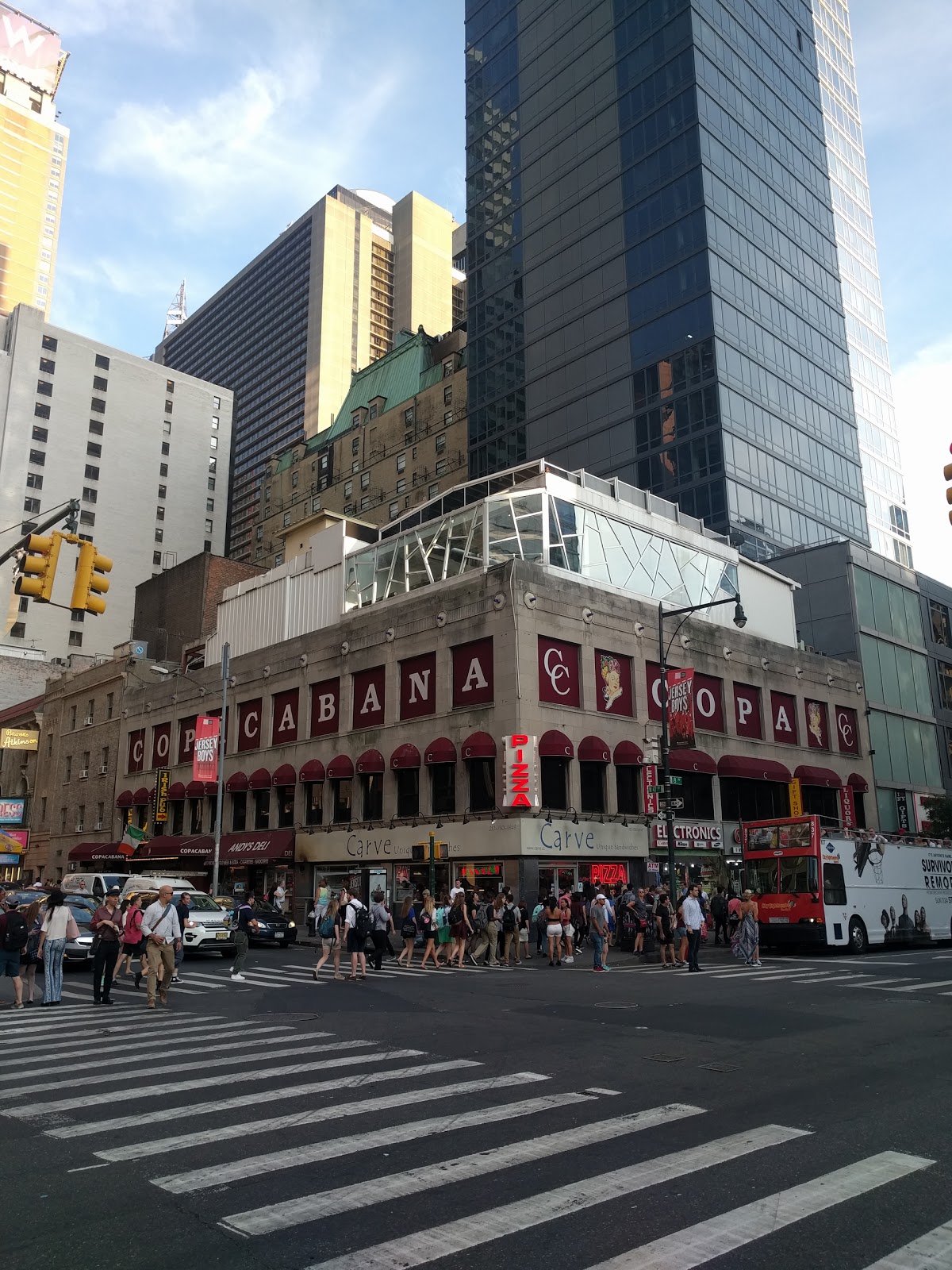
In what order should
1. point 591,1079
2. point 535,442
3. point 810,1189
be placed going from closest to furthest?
point 810,1189
point 591,1079
point 535,442

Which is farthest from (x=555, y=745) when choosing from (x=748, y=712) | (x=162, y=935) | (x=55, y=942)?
(x=55, y=942)

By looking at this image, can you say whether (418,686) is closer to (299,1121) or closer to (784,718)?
(784,718)

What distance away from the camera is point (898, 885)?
30.1m

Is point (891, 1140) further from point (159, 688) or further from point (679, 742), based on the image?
point (159, 688)

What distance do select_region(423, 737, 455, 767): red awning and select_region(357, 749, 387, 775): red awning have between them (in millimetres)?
2864

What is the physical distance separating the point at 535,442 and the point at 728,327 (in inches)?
623

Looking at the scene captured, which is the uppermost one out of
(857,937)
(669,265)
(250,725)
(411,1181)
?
(669,265)

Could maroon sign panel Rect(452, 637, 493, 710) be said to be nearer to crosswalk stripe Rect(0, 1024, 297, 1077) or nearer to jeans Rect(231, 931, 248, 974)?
jeans Rect(231, 931, 248, 974)

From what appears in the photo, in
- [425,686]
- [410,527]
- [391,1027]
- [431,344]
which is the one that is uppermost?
[431,344]

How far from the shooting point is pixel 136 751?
56938 mm

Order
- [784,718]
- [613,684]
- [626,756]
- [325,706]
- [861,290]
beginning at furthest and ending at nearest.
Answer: [861,290] → [784,718] → [325,706] → [613,684] → [626,756]

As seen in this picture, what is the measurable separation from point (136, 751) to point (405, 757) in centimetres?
2571

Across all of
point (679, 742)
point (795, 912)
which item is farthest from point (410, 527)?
point (795, 912)

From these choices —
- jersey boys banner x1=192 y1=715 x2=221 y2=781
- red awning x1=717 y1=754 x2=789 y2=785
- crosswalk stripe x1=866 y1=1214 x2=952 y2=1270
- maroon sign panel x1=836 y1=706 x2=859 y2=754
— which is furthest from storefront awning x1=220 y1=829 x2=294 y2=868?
crosswalk stripe x1=866 y1=1214 x2=952 y2=1270
